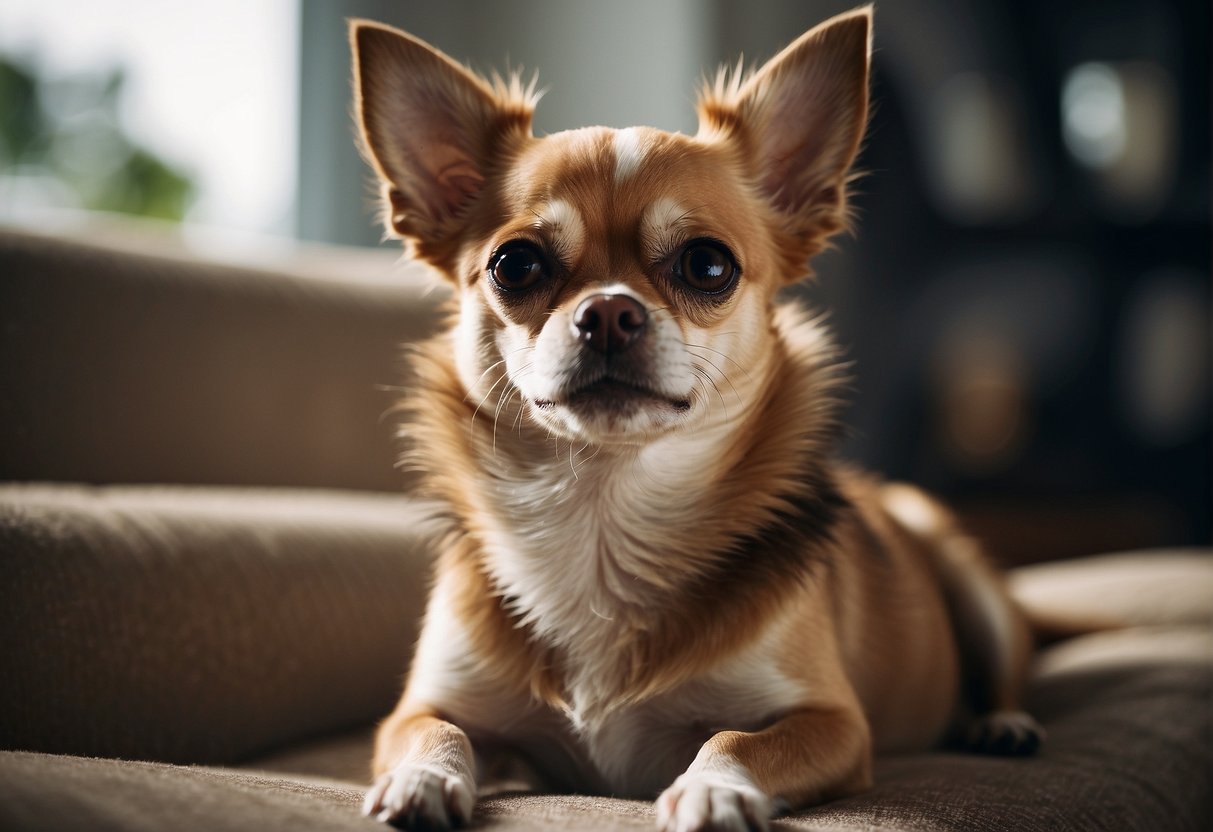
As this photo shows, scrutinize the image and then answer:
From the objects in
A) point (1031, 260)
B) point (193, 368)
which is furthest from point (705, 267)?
point (1031, 260)

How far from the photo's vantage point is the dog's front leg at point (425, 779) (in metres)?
1.03

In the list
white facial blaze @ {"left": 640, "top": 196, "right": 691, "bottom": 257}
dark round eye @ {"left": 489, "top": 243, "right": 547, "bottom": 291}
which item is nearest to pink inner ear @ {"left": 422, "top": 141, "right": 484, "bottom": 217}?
dark round eye @ {"left": 489, "top": 243, "right": 547, "bottom": 291}

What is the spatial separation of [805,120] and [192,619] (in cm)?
127

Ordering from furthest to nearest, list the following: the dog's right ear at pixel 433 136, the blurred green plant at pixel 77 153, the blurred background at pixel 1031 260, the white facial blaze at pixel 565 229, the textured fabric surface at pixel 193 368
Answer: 1. the blurred background at pixel 1031 260
2. the blurred green plant at pixel 77 153
3. the textured fabric surface at pixel 193 368
4. the dog's right ear at pixel 433 136
5. the white facial blaze at pixel 565 229

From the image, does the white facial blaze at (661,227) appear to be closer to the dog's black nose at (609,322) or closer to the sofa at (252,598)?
the dog's black nose at (609,322)

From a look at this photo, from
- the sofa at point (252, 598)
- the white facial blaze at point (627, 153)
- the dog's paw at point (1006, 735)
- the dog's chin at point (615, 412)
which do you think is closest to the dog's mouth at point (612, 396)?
the dog's chin at point (615, 412)

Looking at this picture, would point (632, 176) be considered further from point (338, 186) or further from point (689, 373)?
point (338, 186)

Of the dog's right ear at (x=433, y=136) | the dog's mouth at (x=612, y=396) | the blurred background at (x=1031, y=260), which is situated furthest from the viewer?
the blurred background at (x=1031, y=260)

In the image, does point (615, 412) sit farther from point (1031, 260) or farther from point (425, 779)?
point (1031, 260)

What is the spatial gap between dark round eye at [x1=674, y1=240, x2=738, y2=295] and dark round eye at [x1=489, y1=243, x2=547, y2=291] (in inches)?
7.7

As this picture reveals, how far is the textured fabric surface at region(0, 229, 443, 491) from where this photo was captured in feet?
5.82

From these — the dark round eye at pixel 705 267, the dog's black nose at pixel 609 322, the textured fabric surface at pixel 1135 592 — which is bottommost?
the textured fabric surface at pixel 1135 592

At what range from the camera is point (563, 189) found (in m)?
1.39

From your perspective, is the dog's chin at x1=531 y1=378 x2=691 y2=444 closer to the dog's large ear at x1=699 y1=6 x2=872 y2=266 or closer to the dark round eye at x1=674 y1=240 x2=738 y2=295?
the dark round eye at x1=674 y1=240 x2=738 y2=295
